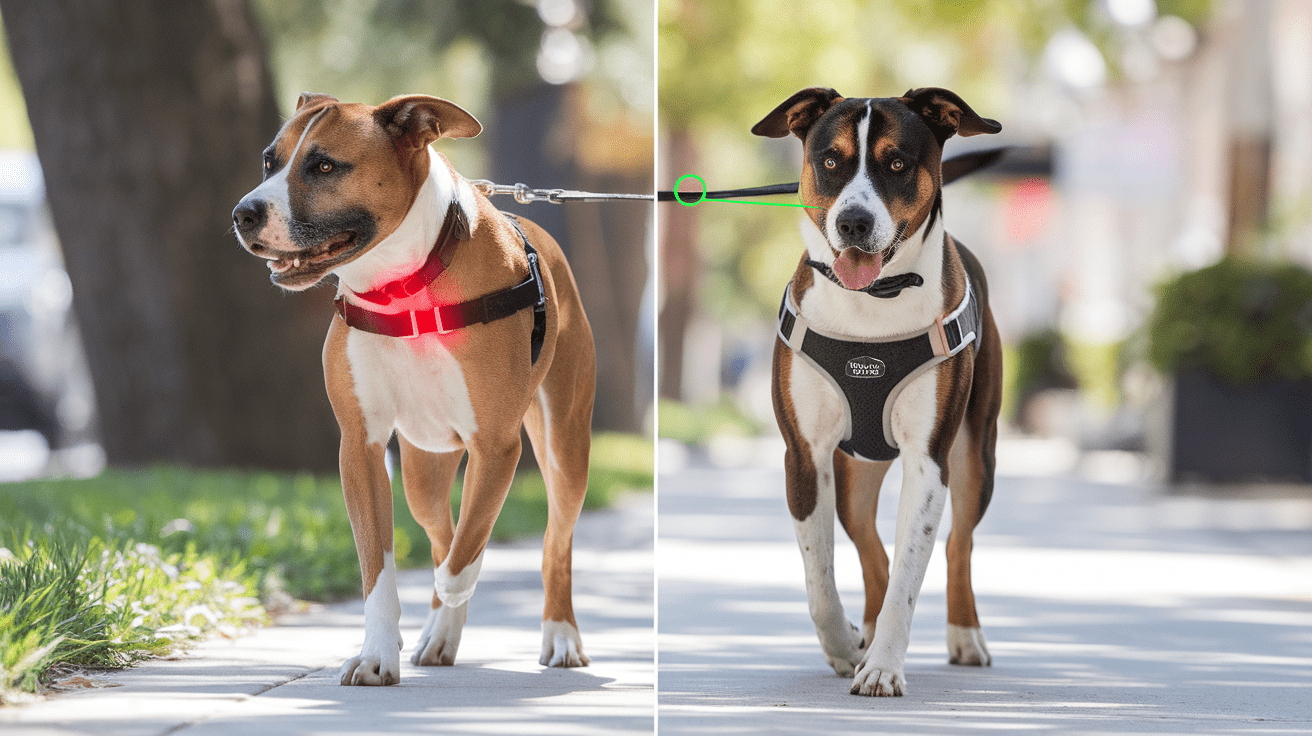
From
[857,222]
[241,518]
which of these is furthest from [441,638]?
[241,518]

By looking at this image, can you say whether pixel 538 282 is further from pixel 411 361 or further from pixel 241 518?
pixel 241 518

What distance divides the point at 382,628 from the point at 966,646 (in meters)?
2.07

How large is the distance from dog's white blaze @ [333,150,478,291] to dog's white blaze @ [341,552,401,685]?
823 millimetres

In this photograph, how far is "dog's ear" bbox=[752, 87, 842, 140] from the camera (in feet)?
16.1

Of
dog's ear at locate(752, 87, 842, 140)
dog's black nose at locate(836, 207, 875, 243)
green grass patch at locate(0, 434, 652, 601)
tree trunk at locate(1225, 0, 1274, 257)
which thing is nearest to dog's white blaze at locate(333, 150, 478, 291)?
dog's ear at locate(752, 87, 842, 140)

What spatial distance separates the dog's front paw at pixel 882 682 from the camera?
15.2ft

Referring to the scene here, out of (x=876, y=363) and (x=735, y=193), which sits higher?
(x=735, y=193)

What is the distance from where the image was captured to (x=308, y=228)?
4.27 metres

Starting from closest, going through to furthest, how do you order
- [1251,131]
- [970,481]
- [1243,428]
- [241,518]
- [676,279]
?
[970,481], [241,518], [1243,428], [1251,131], [676,279]

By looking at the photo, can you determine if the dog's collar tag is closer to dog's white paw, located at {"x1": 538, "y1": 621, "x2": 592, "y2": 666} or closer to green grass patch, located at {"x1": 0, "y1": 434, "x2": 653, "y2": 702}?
dog's white paw, located at {"x1": 538, "y1": 621, "x2": 592, "y2": 666}

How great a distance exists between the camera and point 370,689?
176 inches

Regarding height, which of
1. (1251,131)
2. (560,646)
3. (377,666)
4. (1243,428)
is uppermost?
(1251,131)

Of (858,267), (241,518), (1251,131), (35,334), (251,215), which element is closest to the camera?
(251,215)

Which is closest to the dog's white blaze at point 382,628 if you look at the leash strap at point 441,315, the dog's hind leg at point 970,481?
the leash strap at point 441,315
